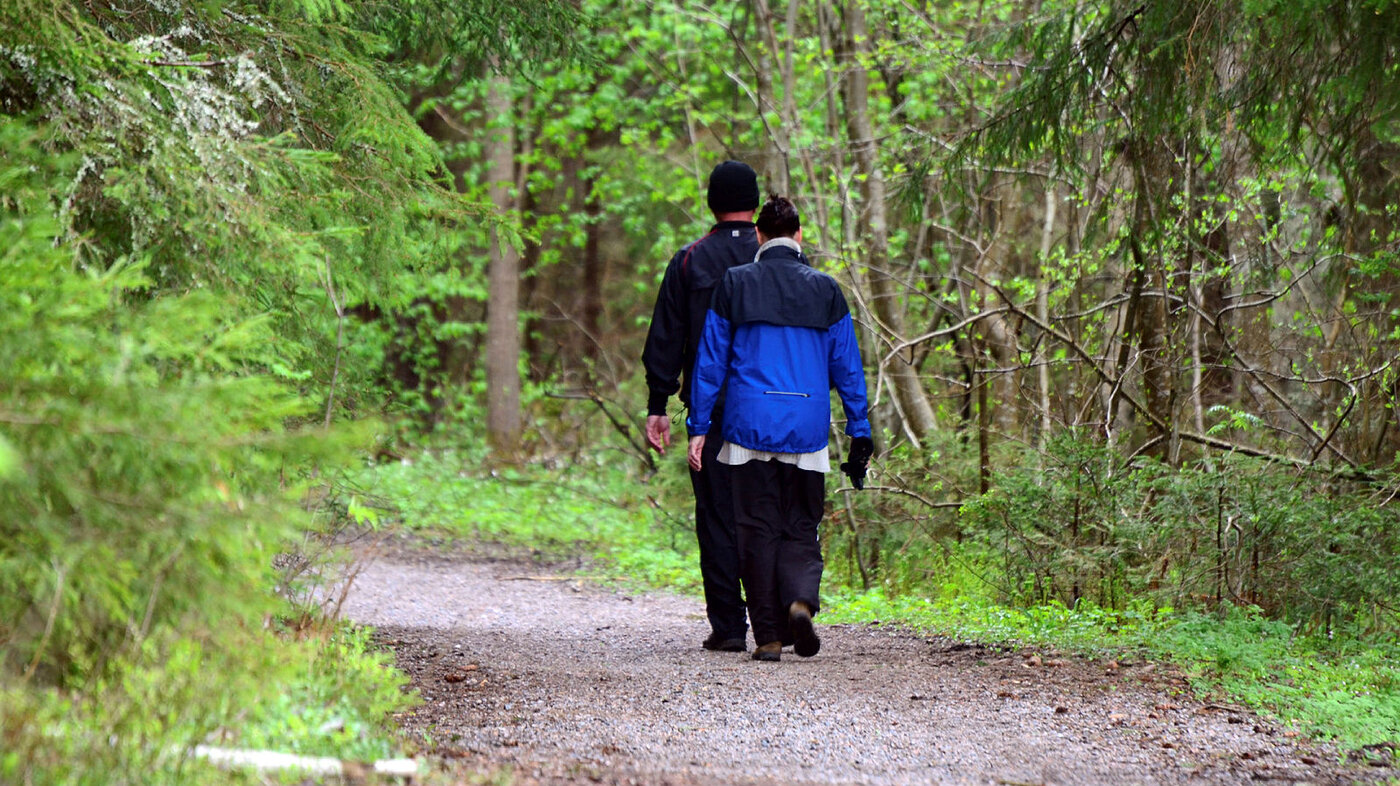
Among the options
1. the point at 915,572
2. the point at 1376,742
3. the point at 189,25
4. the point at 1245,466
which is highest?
the point at 189,25

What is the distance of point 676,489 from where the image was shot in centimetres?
1236

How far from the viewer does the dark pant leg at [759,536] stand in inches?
239

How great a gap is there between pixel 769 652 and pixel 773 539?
1.70ft

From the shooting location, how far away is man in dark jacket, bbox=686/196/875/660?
5.95m

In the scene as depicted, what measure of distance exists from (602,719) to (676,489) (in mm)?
7755

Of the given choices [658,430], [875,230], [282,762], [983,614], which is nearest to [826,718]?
[658,430]

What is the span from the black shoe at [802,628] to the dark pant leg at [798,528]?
0.28 feet

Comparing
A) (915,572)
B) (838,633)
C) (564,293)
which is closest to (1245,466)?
(838,633)

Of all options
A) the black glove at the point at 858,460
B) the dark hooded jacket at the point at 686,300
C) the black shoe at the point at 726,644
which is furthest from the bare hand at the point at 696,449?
the black shoe at the point at 726,644

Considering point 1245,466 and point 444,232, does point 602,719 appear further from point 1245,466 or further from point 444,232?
point 1245,466

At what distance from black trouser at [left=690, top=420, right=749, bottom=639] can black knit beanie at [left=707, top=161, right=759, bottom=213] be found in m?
1.09

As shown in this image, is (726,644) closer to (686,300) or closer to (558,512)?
(686,300)

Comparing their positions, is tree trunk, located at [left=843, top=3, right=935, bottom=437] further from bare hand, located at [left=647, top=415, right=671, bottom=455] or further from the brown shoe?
the brown shoe

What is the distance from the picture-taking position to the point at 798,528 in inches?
241
